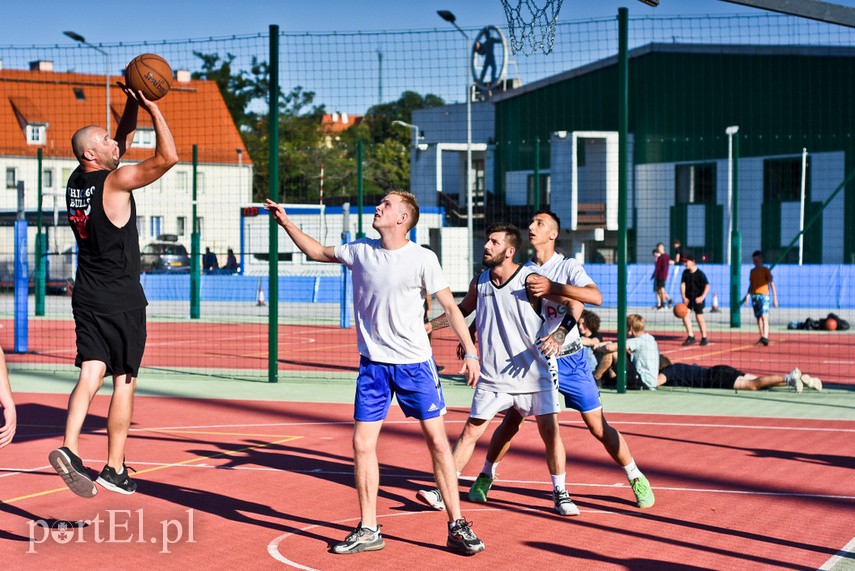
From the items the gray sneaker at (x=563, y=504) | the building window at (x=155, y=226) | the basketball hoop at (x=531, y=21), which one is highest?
the basketball hoop at (x=531, y=21)

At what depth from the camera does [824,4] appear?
839 cm

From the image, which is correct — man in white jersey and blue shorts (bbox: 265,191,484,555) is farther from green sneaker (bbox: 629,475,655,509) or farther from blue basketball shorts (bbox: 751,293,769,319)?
blue basketball shorts (bbox: 751,293,769,319)

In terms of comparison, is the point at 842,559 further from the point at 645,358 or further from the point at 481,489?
the point at 645,358

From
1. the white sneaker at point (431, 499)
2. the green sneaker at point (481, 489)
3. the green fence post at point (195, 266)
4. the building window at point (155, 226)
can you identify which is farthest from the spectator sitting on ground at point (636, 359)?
the building window at point (155, 226)

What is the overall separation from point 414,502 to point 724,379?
23.8 ft

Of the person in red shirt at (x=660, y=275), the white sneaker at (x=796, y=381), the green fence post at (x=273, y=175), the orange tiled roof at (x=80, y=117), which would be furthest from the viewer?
the orange tiled roof at (x=80, y=117)

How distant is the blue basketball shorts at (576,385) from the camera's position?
7.58m

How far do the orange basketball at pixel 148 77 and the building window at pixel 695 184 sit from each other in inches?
1373

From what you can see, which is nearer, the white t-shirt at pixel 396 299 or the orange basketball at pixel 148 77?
the white t-shirt at pixel 396 299

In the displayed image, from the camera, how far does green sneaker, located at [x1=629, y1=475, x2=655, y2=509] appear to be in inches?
295

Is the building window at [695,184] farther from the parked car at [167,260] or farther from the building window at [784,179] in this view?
the parked car at [167,260]

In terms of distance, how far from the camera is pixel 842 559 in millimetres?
6199

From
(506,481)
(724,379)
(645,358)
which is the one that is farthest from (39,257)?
(506,481)

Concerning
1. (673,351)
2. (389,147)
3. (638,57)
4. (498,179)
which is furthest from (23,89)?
(389,147)
